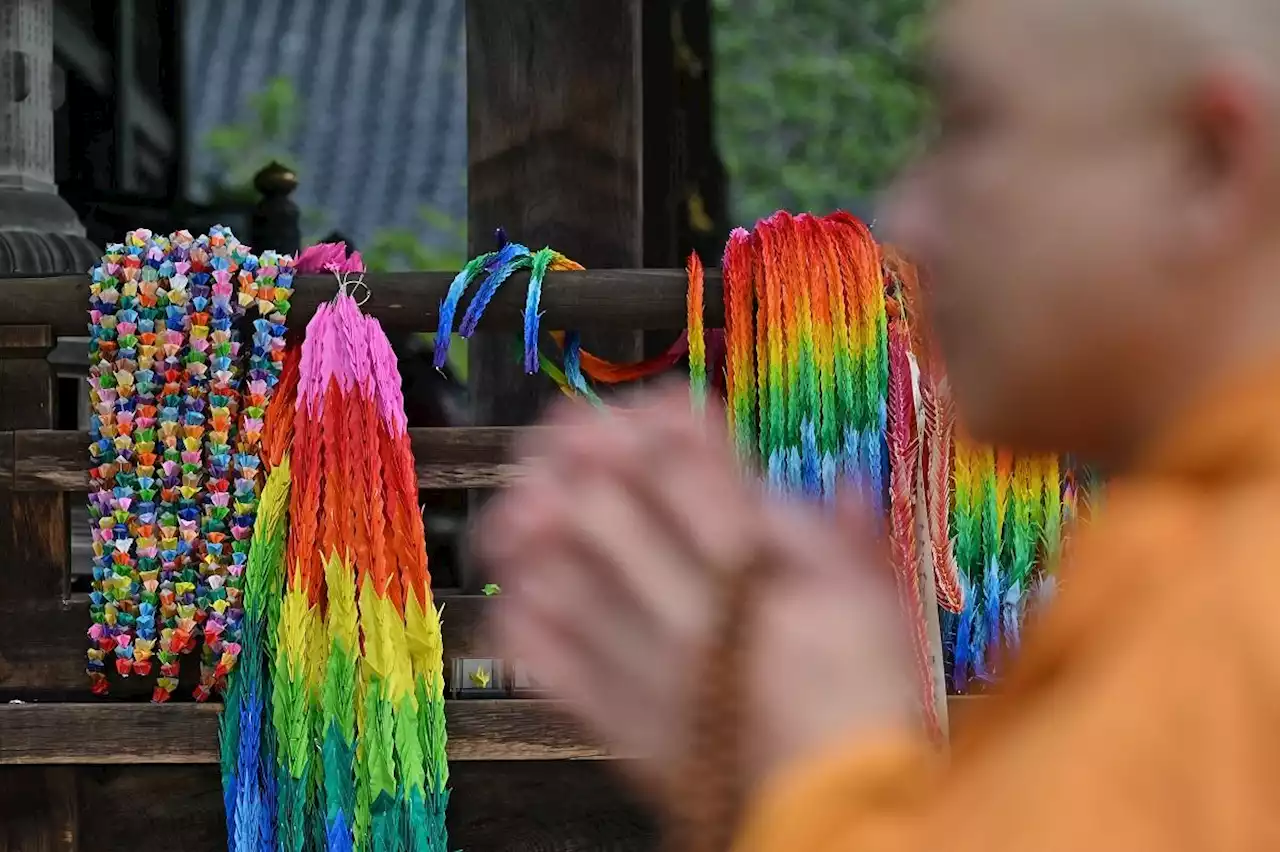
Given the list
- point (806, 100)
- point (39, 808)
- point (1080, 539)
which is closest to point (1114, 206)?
point (1080, 539)

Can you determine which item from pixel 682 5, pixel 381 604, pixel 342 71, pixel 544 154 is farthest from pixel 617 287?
pixel 342 71

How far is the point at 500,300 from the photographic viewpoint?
105 inches

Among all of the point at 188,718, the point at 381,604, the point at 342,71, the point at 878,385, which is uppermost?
the point at 342,71

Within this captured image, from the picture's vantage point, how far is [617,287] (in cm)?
268

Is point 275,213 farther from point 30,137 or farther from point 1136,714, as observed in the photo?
point 1136,714

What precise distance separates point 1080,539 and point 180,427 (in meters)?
2.22

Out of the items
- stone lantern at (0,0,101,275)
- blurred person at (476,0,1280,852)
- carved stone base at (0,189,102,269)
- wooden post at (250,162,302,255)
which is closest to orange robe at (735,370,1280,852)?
blurred person at (476,0,1280,852)

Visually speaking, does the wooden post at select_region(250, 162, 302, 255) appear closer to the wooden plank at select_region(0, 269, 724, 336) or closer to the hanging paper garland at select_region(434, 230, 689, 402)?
the wooden plank at select_region(0, 269, 724, 336)

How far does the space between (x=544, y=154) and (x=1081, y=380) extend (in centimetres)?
250

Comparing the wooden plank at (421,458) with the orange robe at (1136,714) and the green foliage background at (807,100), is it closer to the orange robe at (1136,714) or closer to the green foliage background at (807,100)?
the orange robe at (1136,714)

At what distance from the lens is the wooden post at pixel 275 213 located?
6527mm

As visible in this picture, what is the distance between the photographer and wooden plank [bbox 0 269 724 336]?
8.75ft

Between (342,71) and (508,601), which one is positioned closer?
(508,601)

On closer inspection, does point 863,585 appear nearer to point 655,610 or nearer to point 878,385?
point 655,610
